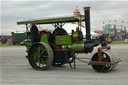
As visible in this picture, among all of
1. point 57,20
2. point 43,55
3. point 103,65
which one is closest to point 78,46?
point 103,65

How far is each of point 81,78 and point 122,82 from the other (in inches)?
46.9

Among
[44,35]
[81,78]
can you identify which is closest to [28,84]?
[81,78]

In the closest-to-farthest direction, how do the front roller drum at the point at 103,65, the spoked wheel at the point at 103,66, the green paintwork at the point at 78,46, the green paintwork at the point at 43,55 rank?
the front roller drum at the point at 103,65
the spoked wheel at the point at 103,66
the green paintwork at the point at 78,46
the green paintwork at the point at 43,55

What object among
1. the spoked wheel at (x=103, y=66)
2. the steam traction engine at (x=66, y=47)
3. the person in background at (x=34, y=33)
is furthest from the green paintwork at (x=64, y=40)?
the spoked wheel at (x=103, y=66)

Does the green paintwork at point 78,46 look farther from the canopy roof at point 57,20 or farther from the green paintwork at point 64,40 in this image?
the canopy roof at point 57,20

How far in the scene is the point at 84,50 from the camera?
7.26 meters

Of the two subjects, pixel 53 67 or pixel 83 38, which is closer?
pixel 83 38

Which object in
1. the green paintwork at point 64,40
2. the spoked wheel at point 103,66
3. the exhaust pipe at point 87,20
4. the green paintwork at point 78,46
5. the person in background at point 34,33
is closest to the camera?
the spoked wheel at point 103,66

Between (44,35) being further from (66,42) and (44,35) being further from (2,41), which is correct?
(2,41)

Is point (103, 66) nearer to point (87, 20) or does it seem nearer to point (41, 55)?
point (87, 20)

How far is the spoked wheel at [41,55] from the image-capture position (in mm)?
7478

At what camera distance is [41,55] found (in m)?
7.76

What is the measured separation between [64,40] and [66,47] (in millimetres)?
270

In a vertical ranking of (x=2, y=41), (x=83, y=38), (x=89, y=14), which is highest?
(x=89, y=14)
